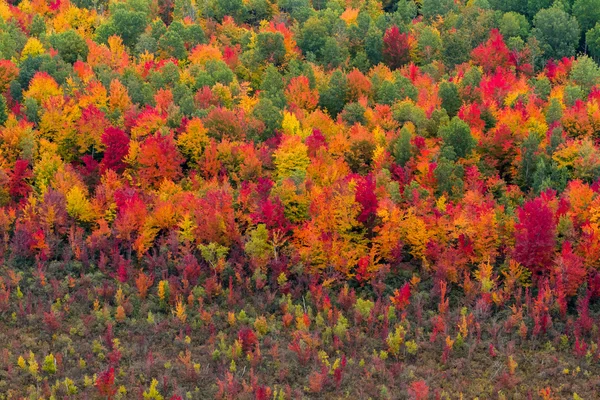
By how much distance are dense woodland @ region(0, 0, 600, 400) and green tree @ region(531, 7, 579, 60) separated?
62.7 ft

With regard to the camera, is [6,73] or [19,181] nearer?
[19,181]

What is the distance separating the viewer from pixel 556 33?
318 feet

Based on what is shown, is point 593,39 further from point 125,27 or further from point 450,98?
point 125,27

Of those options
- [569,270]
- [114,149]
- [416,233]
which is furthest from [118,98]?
[569,270]

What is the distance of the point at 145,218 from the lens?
52.8 meters

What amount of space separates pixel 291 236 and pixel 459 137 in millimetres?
16380

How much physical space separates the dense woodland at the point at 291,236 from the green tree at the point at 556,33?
62.7 feet

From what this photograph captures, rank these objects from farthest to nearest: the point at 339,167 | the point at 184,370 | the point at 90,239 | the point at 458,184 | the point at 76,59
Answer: the point at 76,59
the point at 339,167
the point at 458,184
the point at 90,239
the point at 184,370

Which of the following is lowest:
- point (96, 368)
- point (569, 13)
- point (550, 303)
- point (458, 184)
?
point (96, 368)

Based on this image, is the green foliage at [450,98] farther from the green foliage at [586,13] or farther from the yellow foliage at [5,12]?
the yellow foliage at [5,12]

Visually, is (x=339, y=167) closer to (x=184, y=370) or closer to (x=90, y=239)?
(x=90, y=239)

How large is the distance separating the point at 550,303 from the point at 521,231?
4588mm

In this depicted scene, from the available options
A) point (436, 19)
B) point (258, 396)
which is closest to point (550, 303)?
point (258, 396)

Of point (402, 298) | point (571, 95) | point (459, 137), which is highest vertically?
point (571, 95)
